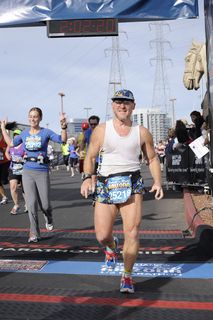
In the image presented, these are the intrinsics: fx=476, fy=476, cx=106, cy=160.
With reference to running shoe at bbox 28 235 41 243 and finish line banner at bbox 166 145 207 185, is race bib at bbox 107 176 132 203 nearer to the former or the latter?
running shoe at bbox 28 235 41 243

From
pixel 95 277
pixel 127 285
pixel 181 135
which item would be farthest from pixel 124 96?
pixel 181 135

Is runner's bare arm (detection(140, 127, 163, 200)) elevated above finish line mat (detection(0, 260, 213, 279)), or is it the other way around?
runner's bare arm (detection(140, 127, 163, 200))

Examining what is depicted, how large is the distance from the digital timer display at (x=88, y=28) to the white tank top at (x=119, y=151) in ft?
9.04

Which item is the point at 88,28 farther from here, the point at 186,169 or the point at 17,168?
the point at 186,169

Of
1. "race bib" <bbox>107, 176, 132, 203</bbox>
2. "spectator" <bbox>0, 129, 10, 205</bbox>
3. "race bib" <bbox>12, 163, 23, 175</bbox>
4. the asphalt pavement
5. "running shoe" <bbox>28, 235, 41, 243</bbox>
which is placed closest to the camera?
the asphalt pavement

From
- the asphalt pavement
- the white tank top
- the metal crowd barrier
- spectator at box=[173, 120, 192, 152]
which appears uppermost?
spectator at box=[173, 120, 192, 152]

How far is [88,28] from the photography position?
A: 6832 millimetres

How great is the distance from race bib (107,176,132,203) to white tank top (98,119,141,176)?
86 mm

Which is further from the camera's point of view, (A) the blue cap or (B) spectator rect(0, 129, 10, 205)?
(B) spectator rect(0, 129, 10, 205)

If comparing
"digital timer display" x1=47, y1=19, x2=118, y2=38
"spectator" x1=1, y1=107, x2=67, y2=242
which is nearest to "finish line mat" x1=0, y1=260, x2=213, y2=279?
"spectator" x1=1, y1=107, x2=67, y2=242

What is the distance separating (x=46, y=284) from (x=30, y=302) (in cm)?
51

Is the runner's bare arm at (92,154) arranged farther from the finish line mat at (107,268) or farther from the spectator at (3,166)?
the spectator at (3,166)

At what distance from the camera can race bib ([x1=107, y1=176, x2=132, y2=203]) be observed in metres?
4.36

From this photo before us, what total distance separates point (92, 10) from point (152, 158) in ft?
10.2
